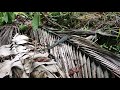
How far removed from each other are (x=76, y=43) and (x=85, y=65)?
193 mm

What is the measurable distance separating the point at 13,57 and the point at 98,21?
32.5 inches

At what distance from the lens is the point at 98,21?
240 cm

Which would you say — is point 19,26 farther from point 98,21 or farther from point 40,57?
point 98,21

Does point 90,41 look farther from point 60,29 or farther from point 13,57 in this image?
point 13,57
